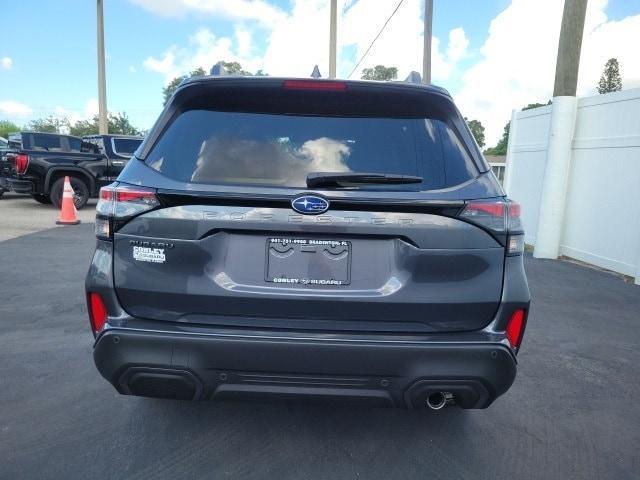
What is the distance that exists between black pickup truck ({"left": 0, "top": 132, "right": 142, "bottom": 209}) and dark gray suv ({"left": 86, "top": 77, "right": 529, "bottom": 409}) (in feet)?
38.5

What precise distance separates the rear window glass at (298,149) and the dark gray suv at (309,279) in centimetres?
1

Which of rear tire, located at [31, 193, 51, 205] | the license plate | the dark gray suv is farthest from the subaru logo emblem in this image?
rear tire, located at [31, 193, 51, 205]

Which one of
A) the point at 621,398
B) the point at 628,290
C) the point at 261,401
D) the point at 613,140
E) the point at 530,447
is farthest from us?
the point at 613,140

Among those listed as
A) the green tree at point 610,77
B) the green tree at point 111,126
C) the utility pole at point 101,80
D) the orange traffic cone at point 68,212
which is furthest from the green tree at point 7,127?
the green tree at point 610,77

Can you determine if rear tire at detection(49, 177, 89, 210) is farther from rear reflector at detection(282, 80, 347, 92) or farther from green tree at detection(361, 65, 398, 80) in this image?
green tree at detection(361, 65, 398, 80)

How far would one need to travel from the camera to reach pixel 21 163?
12.0m

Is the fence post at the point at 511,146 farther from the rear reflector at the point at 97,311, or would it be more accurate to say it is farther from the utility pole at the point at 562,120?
the rear reflector at the point at 97,311

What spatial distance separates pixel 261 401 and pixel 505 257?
1.25 metres

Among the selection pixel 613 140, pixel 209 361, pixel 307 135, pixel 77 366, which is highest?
pixel 613 140

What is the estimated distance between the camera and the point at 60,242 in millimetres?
8281

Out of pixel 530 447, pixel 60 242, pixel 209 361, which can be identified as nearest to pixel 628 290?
pixel 530 447

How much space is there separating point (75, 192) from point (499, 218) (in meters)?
12.8

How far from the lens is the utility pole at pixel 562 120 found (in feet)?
25.5

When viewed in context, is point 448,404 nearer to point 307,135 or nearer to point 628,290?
point 307,135
